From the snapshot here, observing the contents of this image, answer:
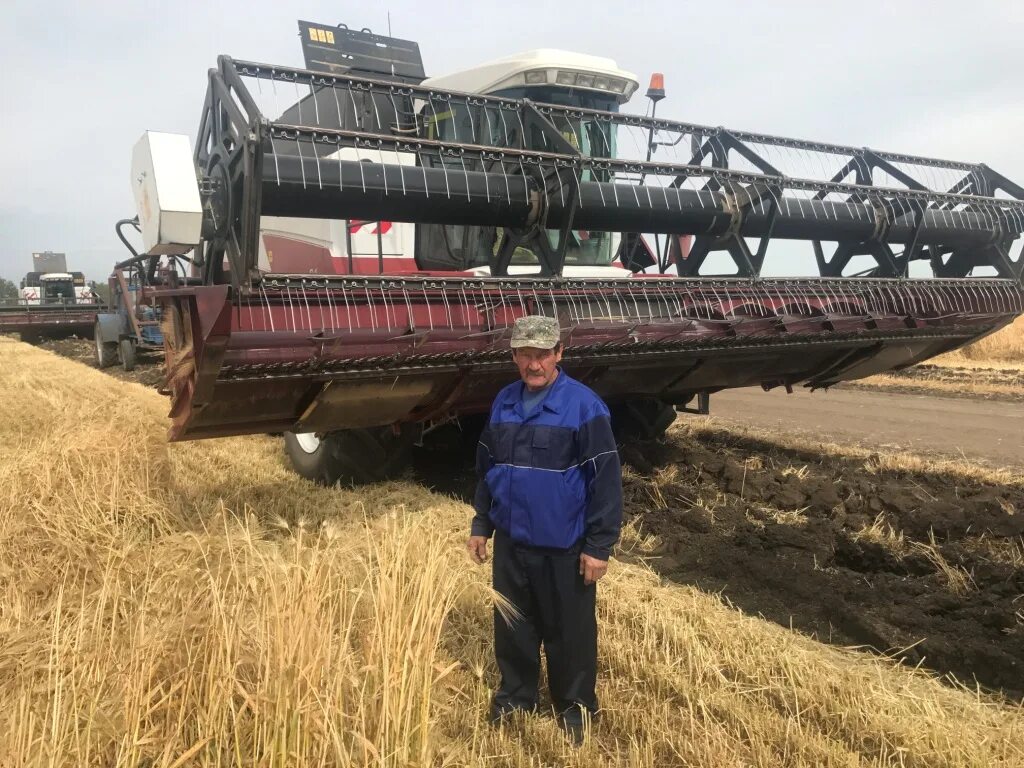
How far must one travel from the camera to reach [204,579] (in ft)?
7.27

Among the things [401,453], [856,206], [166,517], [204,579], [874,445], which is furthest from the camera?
[874,445]

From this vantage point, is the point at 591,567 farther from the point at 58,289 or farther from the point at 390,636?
the point at 58,289

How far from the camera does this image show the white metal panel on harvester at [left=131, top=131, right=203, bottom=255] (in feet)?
11.6

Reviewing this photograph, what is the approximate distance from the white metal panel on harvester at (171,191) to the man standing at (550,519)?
6.13ft

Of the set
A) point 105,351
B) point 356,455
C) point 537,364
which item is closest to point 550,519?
point 537,364

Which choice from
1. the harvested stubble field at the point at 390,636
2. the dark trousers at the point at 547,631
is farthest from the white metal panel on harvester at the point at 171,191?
the dark trousers at the point at 547,631

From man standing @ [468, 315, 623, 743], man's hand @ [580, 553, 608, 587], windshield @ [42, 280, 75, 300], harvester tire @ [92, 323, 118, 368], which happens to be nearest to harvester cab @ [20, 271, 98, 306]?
windshield @ [42, 280, 75, 300]

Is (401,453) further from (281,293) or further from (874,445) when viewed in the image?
(874,445)

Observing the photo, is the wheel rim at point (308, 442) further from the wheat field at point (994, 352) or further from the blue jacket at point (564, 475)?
the wheat field at point (994, 352)

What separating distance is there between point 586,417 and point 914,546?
2.48 meters

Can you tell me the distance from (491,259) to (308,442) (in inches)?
63.5

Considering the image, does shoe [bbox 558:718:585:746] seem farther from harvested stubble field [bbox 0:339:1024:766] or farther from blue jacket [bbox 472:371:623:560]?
blue jacket [bbox 472:371:623:560]

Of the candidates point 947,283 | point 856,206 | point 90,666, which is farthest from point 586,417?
point 947,283

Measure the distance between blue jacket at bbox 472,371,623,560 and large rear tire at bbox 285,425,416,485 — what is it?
2126 millimetres
